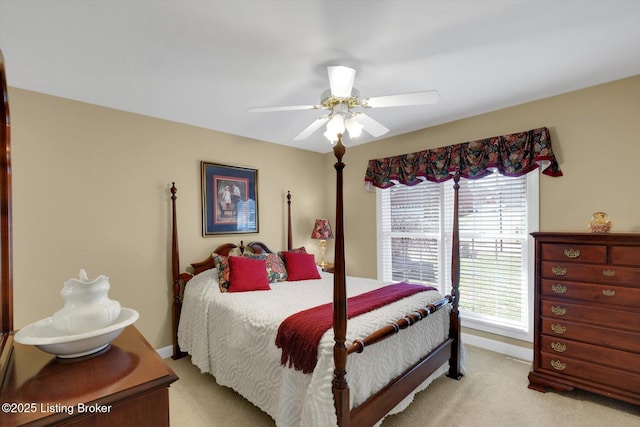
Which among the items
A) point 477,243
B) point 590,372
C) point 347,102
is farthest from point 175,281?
point 590,372

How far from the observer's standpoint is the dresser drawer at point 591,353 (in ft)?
6.66

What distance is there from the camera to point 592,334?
2.17m

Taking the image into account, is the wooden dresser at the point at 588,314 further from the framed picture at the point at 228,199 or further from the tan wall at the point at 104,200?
the tan wall at the point at 104,200

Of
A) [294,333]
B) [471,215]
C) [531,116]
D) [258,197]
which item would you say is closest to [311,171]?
[258,197]

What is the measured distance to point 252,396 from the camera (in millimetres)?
2033

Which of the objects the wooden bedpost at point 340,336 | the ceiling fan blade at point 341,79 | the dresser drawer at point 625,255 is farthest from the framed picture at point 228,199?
the dresser drawer at point 625,255

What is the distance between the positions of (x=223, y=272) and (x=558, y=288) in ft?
9.53

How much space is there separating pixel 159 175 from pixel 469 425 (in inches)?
134

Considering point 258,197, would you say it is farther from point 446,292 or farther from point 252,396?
point 446,292

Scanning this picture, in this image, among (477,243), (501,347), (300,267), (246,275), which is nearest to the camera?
(246,275)

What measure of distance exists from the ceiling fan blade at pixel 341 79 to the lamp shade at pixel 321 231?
2342mm

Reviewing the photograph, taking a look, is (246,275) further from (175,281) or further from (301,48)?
(301,48)

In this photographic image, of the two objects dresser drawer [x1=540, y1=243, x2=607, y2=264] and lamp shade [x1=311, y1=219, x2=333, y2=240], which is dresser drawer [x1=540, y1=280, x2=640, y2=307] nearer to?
dresser drawer [x1=540, y1=243, x2=607, y2=264]

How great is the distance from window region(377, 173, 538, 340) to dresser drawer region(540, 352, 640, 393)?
21.7 inches
